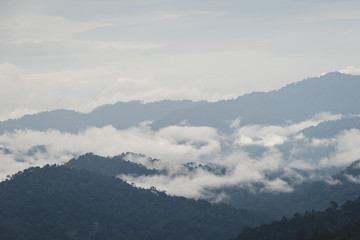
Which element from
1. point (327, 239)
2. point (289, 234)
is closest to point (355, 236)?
point (327, 239)

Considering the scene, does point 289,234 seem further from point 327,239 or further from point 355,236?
point 355,236

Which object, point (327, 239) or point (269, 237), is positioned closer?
point (327, 239)

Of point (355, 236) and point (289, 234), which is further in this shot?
point (289, 234)

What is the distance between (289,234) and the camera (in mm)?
197000

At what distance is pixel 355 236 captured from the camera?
475 feet

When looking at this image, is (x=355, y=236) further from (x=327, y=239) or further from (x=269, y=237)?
(x=269, y=237)

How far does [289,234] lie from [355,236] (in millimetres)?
53514

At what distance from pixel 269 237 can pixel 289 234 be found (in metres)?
7.20

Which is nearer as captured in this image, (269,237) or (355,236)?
(355,236)

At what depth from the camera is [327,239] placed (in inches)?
6339

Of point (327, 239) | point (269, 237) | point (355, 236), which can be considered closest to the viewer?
point (355, 236)

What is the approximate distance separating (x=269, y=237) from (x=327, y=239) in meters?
37.4

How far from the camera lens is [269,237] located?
19612 cm

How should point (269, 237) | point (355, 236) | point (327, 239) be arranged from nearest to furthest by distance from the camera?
point (355, 236), point (327, 239), point (269, 237)
